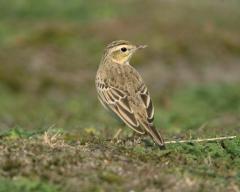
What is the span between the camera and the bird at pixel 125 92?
10.1 meters

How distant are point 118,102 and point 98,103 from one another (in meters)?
9.33

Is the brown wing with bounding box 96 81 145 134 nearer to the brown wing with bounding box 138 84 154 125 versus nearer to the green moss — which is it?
the brown wing with bounding box 138 84 154 125

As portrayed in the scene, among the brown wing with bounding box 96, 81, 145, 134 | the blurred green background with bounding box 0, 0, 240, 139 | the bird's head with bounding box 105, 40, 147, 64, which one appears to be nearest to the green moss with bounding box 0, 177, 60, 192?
the brown wing with bounding box 96, 81, 145, 134

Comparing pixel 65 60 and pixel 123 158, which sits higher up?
pixel 65 60

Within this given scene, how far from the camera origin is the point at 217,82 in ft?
73.2

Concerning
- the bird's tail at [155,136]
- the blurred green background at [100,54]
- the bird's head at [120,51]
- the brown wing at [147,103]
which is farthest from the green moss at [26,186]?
the blurred green background at [100,54]

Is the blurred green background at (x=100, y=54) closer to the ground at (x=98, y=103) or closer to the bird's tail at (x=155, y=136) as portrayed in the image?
the ground at (x=98, y=103)

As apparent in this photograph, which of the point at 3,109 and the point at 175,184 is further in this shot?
the point at 3,109

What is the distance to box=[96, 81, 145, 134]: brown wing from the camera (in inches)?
399

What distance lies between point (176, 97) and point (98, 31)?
6330 millimetres

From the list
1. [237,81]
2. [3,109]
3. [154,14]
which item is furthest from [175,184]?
[154,14]

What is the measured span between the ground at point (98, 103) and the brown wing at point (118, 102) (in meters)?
0.32

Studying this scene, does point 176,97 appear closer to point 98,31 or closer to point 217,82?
point 217,82

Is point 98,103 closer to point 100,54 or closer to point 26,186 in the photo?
point 100,54
